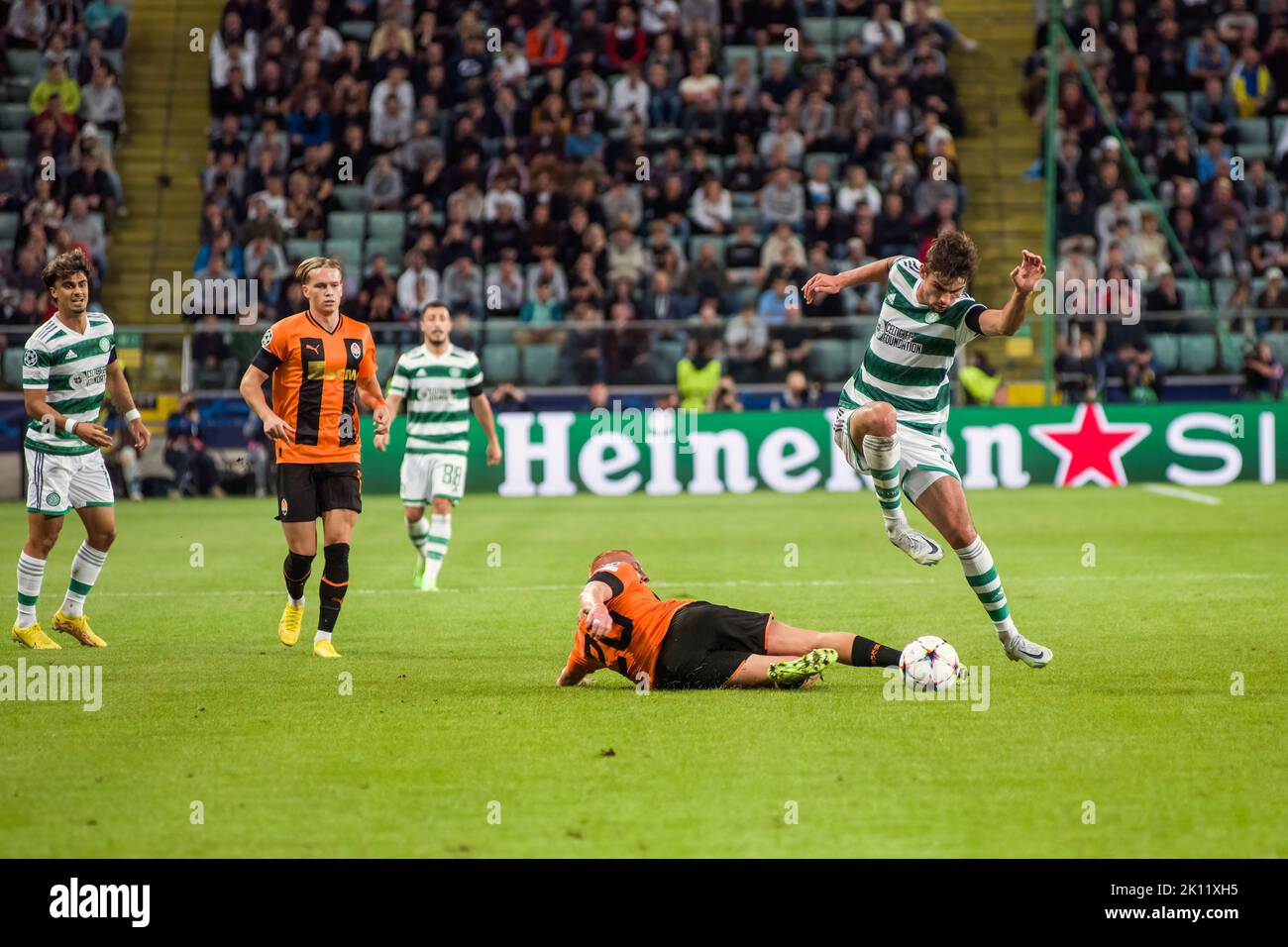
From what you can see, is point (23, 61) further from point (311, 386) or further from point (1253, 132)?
point (311, 386)

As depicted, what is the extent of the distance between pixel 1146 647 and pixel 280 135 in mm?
20469

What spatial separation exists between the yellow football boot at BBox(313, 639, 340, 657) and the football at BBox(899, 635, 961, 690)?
331 cm

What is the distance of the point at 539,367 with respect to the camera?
22.4 m

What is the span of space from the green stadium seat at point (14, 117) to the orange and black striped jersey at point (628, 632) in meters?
23.7

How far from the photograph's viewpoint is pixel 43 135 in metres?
27.1

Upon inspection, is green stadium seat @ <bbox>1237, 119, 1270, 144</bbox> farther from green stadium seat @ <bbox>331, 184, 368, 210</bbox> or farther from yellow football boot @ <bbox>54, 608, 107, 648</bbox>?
yellow football boot @ <bbox>54, 608, 107, 648</bbox>

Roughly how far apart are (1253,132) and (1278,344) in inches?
261

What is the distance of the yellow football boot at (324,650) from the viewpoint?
372 inches

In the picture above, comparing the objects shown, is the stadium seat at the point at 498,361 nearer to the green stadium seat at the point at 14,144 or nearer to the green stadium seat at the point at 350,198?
the green stadium seat at the point at 350,198

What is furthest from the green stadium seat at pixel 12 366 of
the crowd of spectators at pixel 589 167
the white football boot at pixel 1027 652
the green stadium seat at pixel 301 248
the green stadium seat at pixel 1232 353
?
the white football boot at pixel 1027 652

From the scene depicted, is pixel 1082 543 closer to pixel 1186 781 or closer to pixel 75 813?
pixel 1186 781

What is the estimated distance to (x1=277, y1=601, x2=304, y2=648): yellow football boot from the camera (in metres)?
9.84

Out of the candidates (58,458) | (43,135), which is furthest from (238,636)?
(43,135)
